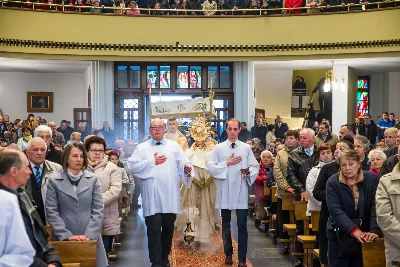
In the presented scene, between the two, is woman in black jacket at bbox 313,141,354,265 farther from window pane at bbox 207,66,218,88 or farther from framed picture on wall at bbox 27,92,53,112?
framed picture on wall at bbox 27,92,53,112

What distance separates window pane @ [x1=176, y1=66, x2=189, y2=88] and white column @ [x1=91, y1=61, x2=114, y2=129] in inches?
83.5

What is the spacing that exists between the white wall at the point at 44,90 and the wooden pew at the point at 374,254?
20304mm

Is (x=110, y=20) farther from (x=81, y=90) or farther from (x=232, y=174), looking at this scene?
(x=232, y=174)

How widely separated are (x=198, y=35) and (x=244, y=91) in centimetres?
234

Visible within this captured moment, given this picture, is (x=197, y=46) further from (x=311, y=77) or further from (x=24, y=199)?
(x=24, y=199)

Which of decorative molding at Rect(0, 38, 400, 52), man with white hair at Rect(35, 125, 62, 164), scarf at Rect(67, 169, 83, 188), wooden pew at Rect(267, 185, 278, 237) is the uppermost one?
decorative molding at Rect(0, 38, 400, 52)

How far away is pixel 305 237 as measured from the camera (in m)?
9.52

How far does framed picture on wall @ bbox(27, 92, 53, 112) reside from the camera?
26094 millimetres

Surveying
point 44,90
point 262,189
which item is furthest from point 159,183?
point 44,90

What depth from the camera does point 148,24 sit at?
22.7m

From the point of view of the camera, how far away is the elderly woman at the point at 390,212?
6.18 meters

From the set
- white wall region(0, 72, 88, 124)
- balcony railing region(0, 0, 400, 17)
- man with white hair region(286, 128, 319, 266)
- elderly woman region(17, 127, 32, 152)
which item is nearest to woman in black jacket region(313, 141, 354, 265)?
man with white hair region(286, 128, 319, 266)

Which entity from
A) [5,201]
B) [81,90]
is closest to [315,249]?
[5,201]

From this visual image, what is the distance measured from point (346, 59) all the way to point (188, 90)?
5.03 metres
